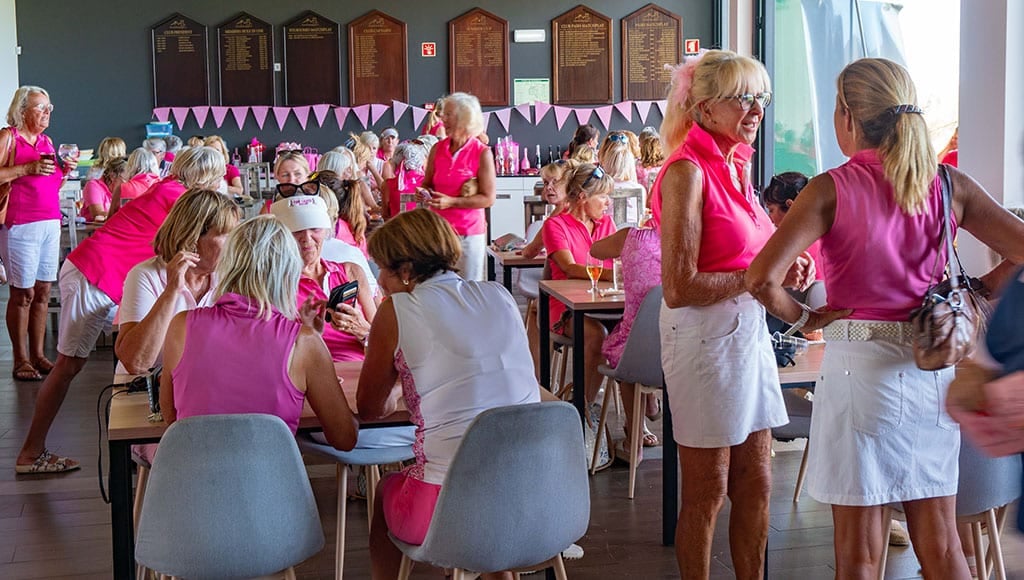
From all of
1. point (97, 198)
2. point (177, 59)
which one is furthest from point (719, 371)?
point (177, 59)

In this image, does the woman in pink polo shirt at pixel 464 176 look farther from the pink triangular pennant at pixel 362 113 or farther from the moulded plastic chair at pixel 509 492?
the pink triangular pennant at pixel 362 113

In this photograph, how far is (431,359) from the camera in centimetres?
251

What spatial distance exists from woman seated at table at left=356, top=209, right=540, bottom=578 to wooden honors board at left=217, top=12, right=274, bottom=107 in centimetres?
1074

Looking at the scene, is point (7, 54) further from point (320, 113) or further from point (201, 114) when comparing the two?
point (320, 113)

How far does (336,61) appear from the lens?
1287 cm

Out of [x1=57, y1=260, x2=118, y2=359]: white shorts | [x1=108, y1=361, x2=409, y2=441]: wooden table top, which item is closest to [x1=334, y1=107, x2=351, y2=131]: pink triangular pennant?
[x1=57, y1=260, x2=118, y2=359]: white shorts

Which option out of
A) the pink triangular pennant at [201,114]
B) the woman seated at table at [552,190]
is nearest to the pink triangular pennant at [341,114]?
the pink triangular pennant at [201,114]

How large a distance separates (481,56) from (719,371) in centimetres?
1076

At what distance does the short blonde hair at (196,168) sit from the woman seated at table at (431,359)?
2.15 meters

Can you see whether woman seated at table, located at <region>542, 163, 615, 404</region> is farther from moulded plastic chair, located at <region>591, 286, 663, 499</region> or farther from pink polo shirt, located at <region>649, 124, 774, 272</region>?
pink polo shirt, located at <region>649, 124, 774, 272</region>

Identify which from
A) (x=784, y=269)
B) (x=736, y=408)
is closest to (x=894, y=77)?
(x=784, y=269)

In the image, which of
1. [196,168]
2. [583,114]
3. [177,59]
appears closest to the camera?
[196,168]

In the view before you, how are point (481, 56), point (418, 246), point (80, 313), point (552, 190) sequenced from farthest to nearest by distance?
point (481, 56), point (552, 190), point (80, 313), point (418, 246)

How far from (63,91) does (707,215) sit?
38.2ft
